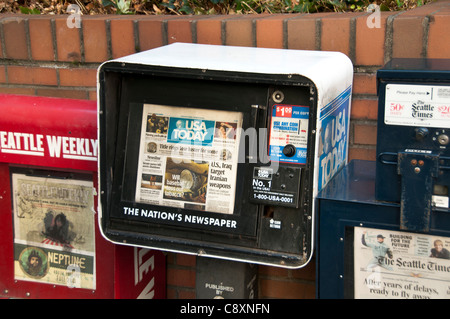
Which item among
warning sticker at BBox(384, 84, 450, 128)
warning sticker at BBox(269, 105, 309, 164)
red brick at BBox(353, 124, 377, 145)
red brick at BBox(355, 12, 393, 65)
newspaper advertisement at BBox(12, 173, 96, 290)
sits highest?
red brick at BBox(355, 12, 393, 65)

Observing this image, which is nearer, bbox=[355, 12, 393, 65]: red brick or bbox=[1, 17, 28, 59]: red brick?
bbox=[355, 12, 393, 65]: red brick

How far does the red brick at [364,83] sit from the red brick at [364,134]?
0.46 ft

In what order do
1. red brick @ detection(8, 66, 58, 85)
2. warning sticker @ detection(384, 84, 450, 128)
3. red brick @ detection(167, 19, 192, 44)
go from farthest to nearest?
red brick @ detection(8, 66, 58, 85) < red brick @ detection(167, 19, 192, 44) < warning sticker @ detection(384, 84, 450, 128)

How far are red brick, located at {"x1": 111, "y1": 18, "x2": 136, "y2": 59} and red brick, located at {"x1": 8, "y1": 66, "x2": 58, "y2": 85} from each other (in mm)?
355

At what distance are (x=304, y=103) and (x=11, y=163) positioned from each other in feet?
4.09

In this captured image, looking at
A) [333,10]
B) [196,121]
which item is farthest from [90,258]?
[333,10]

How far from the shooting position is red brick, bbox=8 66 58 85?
2858mm

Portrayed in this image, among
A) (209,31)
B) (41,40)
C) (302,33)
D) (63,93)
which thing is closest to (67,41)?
(41,40)

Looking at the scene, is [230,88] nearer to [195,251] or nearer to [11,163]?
[195,251]

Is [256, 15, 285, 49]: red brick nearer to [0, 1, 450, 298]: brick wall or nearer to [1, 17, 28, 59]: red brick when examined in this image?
[0, 1, 450, 298]: brick wall

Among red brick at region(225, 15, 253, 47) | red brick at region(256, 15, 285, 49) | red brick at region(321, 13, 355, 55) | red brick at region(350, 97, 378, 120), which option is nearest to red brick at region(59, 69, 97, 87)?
red brick at region(225, 15, 253, 47)

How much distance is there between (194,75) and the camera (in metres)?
1.96

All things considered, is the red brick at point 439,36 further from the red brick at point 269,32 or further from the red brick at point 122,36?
the red brick at point 122,36

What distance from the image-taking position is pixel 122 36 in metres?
2.71
